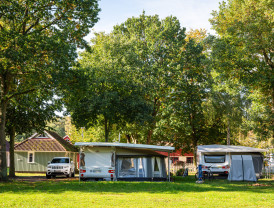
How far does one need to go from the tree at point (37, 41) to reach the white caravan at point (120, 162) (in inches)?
214

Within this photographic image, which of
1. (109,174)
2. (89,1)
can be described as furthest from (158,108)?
(89,1)

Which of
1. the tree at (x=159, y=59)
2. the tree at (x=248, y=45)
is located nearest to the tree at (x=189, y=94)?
the tree at (x=159, y=59)

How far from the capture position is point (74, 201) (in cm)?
1276

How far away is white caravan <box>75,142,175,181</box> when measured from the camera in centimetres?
2317

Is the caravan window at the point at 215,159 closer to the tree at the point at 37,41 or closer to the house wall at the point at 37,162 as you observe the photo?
the tree at the point at 37,41

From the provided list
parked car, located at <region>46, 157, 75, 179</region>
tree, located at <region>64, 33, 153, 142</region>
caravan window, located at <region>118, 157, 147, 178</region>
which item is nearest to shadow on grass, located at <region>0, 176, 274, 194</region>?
caravan window, located at <region>118, 157, 147, 178</region>

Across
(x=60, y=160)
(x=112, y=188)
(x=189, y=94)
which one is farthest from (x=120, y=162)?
(x=189, y=94)

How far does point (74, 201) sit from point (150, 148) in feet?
38.1

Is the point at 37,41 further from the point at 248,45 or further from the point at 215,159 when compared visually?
the point at 215,159

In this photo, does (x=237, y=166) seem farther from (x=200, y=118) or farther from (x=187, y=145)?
(x=187, y=145)

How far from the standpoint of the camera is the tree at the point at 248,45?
23.3 m

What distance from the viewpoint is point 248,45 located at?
2339 centimetres

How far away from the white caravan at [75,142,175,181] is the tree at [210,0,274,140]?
293 inches

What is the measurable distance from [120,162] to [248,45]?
12360 millimetres
